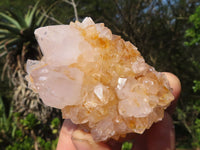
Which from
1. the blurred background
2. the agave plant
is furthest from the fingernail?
the agave plant

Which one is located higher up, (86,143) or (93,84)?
(93,84)

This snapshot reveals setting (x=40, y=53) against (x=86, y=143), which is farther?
(x=40, y=53)

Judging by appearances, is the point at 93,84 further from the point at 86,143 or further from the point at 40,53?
the point at 40,53

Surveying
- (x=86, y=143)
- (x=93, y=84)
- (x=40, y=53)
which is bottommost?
(x=40, y=53)

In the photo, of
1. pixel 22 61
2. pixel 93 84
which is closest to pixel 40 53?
pixel 22 61

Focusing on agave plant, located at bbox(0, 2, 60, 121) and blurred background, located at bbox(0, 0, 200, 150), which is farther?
agave plant, located at bbox(0, 2, 60, 121)

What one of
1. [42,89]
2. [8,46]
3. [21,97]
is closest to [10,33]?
[8,46]

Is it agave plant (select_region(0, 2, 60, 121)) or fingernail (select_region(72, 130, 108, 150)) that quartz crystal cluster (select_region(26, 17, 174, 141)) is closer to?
fingernail (select_region(72, 130, 108, 150))

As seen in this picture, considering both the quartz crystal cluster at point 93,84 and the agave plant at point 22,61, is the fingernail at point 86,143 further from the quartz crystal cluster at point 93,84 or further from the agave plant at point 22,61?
the agave plant at point 22,61
